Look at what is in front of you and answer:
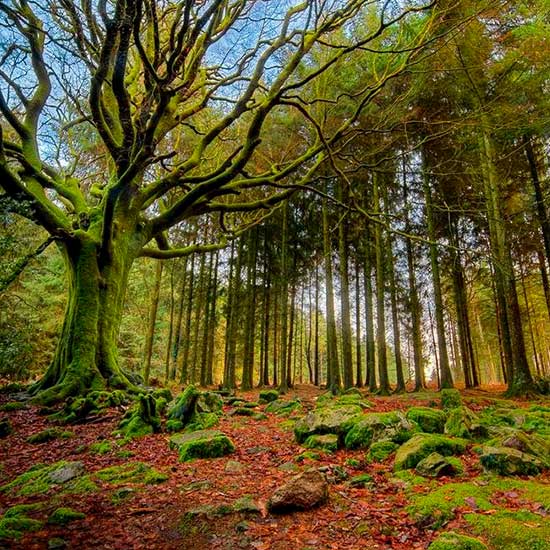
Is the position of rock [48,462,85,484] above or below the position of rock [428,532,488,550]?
below

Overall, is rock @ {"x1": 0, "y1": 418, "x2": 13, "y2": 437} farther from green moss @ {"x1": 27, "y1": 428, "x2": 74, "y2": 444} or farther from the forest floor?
the forest floor

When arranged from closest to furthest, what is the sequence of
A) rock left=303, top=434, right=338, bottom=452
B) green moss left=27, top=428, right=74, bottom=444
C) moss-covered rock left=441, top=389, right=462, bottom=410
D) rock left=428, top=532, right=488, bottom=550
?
1. rock left=428, top=532, right=488, bottom=550
2. rock left=303, top=434, right=338, bottom=452
3. green moss left=27, top=428, right=74, bottom=444
4. moss-covered rock left=441, top=389, right=462, bottom=410

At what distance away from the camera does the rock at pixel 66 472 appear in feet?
12.7

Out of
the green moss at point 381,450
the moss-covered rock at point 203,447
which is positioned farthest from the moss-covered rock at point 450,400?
the moss-covered rock at point 203,447

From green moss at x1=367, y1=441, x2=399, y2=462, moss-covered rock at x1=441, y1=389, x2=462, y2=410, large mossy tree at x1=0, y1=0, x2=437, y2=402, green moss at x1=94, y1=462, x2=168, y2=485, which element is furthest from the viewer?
moss-covered rock at x1=441, y1=389, x2=462, y2=410

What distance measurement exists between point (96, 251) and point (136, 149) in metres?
2.77

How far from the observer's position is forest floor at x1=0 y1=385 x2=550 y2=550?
2549 mm

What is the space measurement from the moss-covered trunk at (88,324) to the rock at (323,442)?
15.4 feet

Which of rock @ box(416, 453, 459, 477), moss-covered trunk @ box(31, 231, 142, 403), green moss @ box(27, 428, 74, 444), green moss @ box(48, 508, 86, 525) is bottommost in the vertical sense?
green moss @ box(48, 508, 86, 525)

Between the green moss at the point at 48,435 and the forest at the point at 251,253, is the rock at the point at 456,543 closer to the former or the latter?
the forest at the point at 251,253

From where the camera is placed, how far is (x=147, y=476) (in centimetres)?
387

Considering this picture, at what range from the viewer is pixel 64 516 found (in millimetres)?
2938

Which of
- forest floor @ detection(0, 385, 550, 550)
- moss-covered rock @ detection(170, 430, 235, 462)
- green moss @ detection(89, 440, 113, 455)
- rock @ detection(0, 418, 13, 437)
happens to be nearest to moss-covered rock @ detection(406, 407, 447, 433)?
forest floor @ detection(0, 385, 550, 550)

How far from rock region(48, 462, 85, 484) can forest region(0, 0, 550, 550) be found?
0.10 feet
